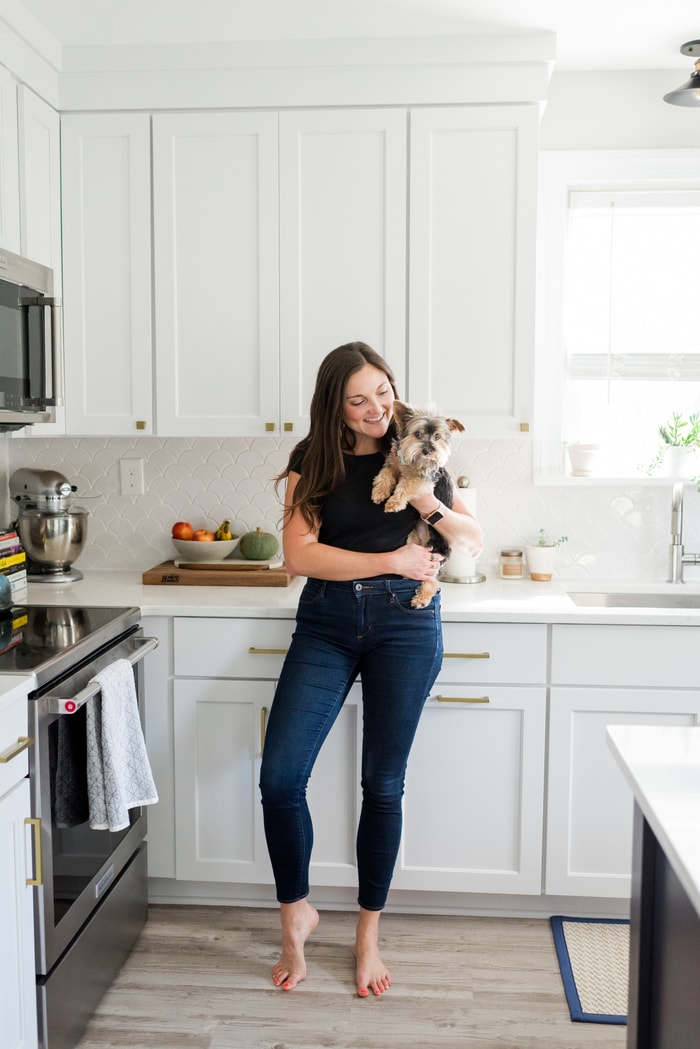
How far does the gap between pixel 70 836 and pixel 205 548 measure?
3.55 feet

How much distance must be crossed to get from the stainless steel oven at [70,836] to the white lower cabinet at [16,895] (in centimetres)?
3

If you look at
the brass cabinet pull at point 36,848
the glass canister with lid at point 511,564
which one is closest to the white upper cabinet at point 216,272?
the glass canister with lid at point 511,564

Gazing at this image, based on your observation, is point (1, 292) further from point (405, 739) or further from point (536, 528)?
point (536, 528)

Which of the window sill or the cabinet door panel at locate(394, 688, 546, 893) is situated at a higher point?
the window sill

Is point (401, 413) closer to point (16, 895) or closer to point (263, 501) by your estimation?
point (263, 501)

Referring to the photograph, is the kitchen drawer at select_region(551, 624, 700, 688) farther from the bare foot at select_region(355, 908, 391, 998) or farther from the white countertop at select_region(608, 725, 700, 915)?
the white countertop at select_region(608, 725, 700, 915)

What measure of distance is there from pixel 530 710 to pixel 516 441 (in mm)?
974

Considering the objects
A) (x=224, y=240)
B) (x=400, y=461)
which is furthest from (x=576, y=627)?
(x=224, y=240)

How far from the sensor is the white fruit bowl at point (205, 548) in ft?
9.61

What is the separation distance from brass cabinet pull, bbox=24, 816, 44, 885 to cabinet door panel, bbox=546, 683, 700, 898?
136 centimetres

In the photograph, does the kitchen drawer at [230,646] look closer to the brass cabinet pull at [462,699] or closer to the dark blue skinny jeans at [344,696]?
the dark blue skinny jeans at [344,696]

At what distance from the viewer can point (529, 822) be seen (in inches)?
100

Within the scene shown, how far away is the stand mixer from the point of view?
9.39 ft

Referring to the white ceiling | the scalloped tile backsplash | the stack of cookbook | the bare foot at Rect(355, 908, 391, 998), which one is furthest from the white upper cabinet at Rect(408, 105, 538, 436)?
the bare foot at Rect(355, 908, 391, 998)
